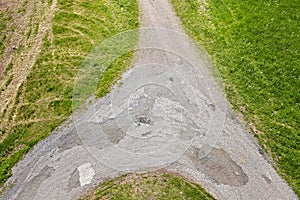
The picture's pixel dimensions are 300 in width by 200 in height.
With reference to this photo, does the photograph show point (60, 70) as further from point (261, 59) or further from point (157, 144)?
point (261, 59)

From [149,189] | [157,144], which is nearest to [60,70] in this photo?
[157,144]

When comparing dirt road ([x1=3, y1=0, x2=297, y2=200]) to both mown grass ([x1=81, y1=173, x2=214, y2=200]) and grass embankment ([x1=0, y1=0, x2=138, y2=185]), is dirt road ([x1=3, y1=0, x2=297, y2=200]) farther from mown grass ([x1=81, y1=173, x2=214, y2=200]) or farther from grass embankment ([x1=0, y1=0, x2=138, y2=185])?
grass embankment ([x1=0, y1=0, x2=138, y2=185])

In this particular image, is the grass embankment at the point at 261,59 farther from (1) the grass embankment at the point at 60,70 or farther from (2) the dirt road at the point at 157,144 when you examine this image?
(1) the grass embankment at the point at 60,70

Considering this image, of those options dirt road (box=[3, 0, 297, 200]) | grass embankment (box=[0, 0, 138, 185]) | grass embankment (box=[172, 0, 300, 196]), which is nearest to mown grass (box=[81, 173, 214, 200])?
dirt road (box=[3, 0, 297, 200])

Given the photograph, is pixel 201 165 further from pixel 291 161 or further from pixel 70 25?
pixel 70 25

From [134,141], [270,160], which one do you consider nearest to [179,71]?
[134,141]
